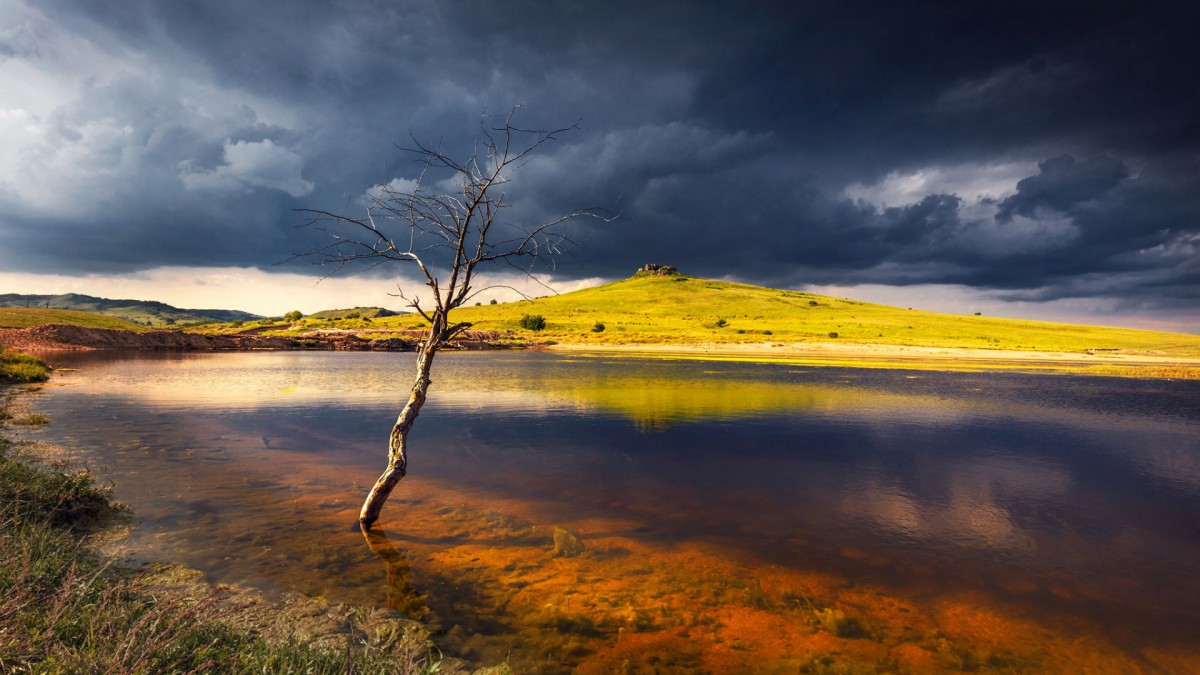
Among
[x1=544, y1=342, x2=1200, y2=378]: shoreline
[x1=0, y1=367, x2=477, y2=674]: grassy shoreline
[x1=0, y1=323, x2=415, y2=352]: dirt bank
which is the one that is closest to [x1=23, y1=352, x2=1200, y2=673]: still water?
[x1=0, y1=367, x2=477, y2=674]: grassy shoreline

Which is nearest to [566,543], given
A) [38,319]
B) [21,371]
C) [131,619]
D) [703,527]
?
[703,527]

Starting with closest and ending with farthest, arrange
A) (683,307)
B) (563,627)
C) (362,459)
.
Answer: (563,627) → (362,459) → (683,307)

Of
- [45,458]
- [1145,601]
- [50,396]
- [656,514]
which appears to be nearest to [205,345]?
[50,396]

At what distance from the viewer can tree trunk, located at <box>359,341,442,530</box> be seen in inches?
448

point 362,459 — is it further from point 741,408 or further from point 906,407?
point 906,407

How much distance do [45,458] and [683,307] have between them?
159015mm

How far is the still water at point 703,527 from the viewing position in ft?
25.4

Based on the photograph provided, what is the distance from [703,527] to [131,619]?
32.4 feet

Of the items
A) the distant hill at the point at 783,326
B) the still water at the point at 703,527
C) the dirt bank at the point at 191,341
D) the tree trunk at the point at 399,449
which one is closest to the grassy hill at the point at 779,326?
the distant hill at the point at 783,326

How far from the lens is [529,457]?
18.1 meters

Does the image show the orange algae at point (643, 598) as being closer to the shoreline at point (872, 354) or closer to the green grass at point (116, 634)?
the green grass at point (116, 634)

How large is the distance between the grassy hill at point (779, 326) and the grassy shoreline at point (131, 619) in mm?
56744

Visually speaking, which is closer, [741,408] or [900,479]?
[900,479]

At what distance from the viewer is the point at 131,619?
5621 mm
